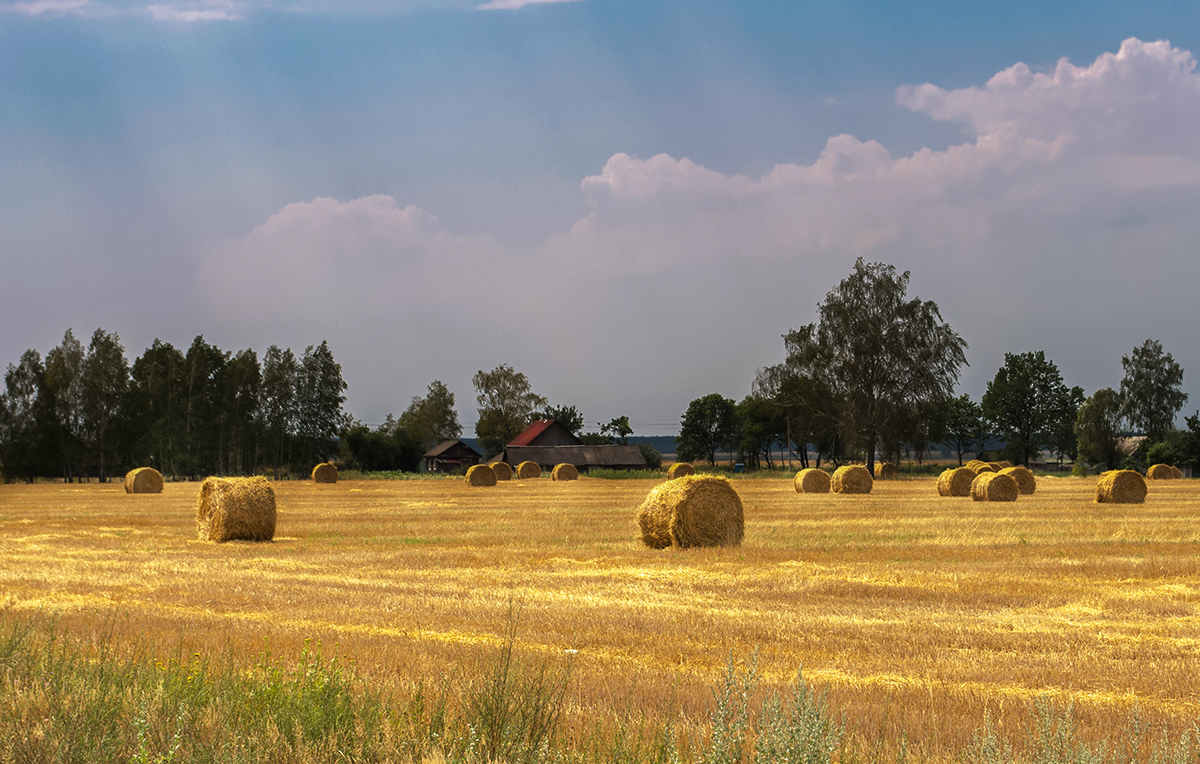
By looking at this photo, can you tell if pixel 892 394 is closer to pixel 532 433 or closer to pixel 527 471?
pixel 527 471

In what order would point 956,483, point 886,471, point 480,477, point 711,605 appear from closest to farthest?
point 711,605 → point 956,483 → point 480,477 → point 886,471

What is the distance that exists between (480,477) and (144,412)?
4855 cm

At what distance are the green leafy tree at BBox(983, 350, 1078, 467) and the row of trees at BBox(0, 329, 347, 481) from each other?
269 ft

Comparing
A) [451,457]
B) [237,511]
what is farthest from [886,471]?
[451,457]

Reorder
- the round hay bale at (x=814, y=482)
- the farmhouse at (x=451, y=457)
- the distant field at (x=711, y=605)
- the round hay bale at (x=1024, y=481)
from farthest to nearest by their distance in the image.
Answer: the farmhouse at (x=451, y=457), the round hay bale at (x=814, y=482), the round hay bale at (x=1024, y=481), the distant field at (x=711, y=605)


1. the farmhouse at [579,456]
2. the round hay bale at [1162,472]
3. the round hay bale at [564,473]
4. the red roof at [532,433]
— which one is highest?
the red roof at [532,433]

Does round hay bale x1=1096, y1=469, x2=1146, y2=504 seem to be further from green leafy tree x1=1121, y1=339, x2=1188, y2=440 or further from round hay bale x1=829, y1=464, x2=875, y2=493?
green leafy tree x1=1121, y1=339, x2=1188, y2=440

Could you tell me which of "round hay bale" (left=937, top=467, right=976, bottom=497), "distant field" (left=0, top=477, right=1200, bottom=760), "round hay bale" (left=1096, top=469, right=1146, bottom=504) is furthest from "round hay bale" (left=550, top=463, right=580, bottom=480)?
"distant field" (left=0, top=477, right=1200, bottom=760)

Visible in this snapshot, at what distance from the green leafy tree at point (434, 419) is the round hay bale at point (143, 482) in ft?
278

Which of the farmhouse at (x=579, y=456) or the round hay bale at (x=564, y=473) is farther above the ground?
the farmhouse at (x=579, y=456)

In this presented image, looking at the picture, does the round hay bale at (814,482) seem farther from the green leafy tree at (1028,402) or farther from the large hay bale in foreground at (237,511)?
the green leafy tree at (1028,402)

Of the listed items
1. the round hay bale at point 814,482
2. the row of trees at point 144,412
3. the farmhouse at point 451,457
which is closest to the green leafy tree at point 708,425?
the farmhouse at point 451,457

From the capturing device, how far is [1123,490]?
124 feet

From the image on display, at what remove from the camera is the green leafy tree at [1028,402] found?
12500cm
